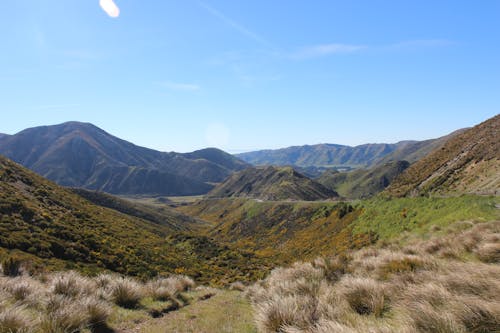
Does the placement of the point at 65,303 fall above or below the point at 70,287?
above

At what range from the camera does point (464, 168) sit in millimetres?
33875

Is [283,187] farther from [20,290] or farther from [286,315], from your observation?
[286,315]

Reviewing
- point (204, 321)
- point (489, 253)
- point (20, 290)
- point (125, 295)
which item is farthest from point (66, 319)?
point (489, 253)

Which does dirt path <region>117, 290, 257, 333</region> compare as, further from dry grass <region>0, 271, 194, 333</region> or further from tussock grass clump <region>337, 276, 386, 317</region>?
tussock grass clump <region>337, 276, 386, 317</region>

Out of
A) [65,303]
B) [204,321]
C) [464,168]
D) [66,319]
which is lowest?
[204,321]

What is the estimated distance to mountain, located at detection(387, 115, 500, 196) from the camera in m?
27.9

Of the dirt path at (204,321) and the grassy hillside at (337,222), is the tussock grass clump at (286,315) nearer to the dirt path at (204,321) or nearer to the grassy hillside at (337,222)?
the dirt path at (204,321)

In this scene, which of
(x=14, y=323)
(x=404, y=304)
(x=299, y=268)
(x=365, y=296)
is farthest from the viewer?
(x=299, y=268)

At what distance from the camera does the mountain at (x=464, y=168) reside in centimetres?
2794

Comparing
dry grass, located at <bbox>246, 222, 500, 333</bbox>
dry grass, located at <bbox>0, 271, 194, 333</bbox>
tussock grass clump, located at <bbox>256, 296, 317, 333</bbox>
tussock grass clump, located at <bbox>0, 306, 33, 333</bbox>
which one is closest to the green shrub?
dry grass, located at <bbox>0, 271, 194, 333</bbox>

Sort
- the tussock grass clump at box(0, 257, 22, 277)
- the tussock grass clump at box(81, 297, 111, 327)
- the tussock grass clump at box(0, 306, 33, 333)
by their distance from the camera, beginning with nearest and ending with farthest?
the tussock grass clump at box(0, 306, 33, 333)
the tussock grass clump at box(81, 297, 111, 327)
the tussock grass clump at box(0, 257, 22, 277)

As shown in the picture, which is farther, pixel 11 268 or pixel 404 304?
pixel 11 268

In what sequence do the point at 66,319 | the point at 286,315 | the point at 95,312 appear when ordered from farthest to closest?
1. the point at 95,312
2. the point at 66,319
3. the point at 286,315

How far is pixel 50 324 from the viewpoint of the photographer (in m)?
4.76
